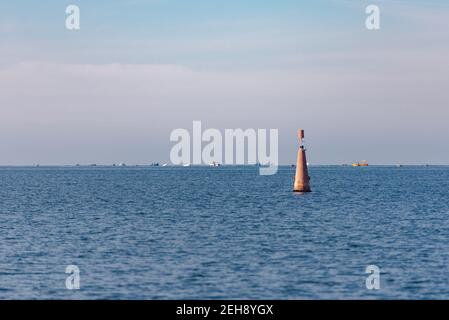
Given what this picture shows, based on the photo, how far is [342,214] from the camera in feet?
247

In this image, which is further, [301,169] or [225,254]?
[301,169]

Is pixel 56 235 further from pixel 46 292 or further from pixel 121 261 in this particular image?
pixel 46 292

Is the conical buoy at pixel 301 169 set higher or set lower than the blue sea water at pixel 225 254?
higher

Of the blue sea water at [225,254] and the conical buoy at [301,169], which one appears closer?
the blue sea water at [225,254]

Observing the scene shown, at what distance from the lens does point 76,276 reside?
3403 cm

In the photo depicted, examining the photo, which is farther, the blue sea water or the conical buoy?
the conical buoy

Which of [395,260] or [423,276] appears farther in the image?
[395,260]

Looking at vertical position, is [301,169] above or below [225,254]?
above

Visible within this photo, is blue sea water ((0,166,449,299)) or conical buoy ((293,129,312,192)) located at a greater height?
conical buoy ((293,129,312,192))
